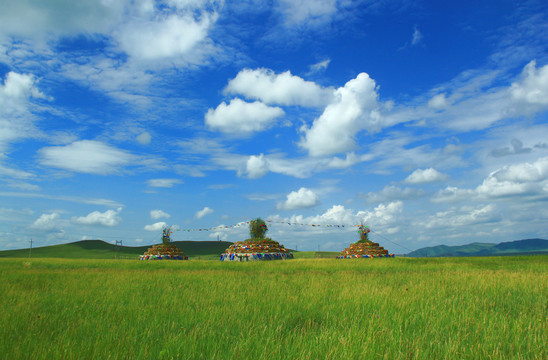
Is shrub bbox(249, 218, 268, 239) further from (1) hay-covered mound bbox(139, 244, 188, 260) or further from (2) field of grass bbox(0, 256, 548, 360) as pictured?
(2) field of grass bbox(0, 256, 548, 360)

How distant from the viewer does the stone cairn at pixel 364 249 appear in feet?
129

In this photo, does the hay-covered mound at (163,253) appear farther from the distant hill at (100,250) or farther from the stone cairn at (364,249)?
the distant hill at (100,250)

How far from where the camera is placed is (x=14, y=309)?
6.47 metres

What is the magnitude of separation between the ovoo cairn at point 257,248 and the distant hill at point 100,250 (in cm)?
3395

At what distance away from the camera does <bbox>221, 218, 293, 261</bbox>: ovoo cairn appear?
36750 millimetres

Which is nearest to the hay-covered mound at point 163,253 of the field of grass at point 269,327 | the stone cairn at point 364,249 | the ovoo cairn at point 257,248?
the ovoo cairn at point 257,248

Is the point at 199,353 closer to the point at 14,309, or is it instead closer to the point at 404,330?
the point at 404,330

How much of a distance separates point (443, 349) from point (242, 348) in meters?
2.51

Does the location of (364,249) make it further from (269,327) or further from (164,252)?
(269,327)

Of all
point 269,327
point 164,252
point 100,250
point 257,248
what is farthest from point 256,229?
point 100,250

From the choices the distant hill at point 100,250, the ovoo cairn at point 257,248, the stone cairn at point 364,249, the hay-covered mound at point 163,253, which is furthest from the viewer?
the distant hill at point 100,250

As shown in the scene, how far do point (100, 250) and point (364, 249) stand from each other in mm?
→ 69643

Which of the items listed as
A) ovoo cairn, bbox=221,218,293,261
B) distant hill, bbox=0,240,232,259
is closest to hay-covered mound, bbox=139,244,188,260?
ovoo cairn, bbox=221,218,293,261

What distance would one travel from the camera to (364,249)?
39969mm
